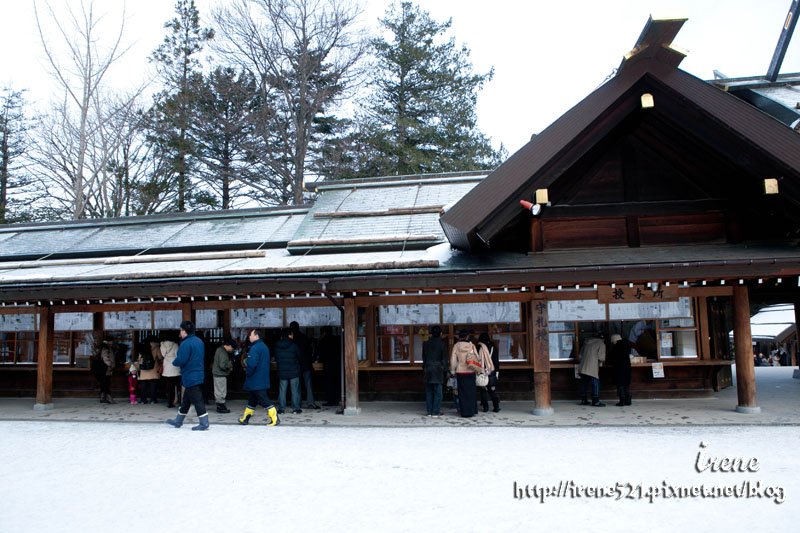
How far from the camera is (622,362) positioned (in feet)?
34.4

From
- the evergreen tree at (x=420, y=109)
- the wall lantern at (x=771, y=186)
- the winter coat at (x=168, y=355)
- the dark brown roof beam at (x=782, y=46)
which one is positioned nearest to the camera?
the wall lantern at (x=771, y=186)

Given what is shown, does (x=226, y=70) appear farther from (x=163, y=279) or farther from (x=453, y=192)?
(x=163, y=279)

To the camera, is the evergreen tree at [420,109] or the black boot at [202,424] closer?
the black boot at [202,424]

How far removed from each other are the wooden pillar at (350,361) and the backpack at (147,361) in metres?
4.51

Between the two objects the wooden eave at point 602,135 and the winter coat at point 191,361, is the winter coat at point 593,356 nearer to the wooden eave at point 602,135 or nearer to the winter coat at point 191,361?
the wooden eave at point 602,135

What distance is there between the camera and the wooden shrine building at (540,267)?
9.15m

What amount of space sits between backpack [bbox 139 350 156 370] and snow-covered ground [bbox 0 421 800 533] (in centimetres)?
297

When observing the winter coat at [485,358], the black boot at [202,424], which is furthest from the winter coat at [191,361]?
the winter coat at [485,358]

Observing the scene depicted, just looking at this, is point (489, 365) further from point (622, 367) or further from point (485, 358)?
point (622, 367)

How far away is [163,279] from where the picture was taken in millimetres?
10414

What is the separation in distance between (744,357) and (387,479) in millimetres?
7126

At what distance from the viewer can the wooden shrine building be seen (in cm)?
915

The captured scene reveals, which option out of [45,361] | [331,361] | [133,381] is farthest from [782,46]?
[45,361]

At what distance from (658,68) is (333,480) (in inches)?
329
